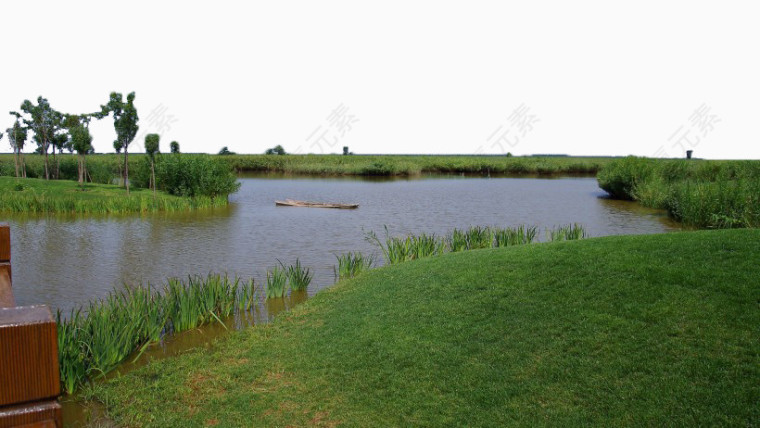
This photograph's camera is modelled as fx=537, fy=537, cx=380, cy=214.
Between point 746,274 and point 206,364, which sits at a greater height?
point 746,274

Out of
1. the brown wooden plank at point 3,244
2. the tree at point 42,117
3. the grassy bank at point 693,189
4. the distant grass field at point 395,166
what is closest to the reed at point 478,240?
the grassy bank at point 693,189

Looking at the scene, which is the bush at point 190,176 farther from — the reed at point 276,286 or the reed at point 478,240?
the reed at point 276,286

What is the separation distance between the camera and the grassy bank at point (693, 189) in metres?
16.1

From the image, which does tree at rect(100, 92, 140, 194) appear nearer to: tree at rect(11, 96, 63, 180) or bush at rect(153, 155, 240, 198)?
bush at rect(153, 155, 240, 198)

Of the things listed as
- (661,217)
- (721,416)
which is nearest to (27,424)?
(721,416)

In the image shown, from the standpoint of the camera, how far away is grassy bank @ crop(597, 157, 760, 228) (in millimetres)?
16125

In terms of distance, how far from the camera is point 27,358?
1683 mm

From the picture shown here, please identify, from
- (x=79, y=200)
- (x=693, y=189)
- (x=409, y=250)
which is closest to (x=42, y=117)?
(x=79, y=200)

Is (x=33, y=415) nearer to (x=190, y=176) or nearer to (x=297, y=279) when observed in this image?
(x=297, y=279)

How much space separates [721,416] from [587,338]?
1.40 metres

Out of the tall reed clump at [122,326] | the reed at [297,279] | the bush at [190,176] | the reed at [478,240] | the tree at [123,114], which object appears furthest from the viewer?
the bush at [190,176]

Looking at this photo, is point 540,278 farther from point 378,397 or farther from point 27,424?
point 27,424

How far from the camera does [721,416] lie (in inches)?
156

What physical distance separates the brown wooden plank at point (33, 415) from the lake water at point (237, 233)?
27.9ft
